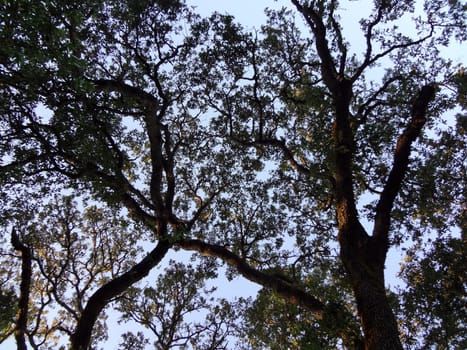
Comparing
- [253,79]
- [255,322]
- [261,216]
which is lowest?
[255,322]

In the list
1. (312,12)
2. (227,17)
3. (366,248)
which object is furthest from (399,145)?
(227,17)

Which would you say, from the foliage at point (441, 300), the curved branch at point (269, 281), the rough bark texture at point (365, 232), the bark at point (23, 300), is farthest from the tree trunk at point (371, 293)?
the bark at point (23, 300)

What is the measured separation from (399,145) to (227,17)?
6.98 meters

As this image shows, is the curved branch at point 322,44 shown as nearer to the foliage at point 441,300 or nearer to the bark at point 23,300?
the foliage at point 441,300

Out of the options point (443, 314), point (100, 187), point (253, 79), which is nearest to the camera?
point (100, 187)

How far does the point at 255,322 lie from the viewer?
1362cm

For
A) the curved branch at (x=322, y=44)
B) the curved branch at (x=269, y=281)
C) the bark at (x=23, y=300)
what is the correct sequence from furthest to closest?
the curved branch at (x=322, y=44)
the bark at (x=23, y=300)
the curved branch at (x=269, y=281)

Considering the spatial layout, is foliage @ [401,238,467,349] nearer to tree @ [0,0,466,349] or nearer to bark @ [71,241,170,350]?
tree @ [0,0,466,349]

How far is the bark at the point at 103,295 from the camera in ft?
21.0

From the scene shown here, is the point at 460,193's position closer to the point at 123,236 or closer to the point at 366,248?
the point at 366,248

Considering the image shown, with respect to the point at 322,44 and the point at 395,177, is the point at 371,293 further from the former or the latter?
the point at 322,44

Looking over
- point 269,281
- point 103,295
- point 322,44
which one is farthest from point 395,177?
point 103,295

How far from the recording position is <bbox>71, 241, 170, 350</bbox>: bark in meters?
6.39

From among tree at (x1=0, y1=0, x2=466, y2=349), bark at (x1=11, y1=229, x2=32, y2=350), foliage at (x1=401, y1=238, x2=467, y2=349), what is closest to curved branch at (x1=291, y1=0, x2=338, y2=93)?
tree at (x1=0, y1=0, x2=466, y2=349)
